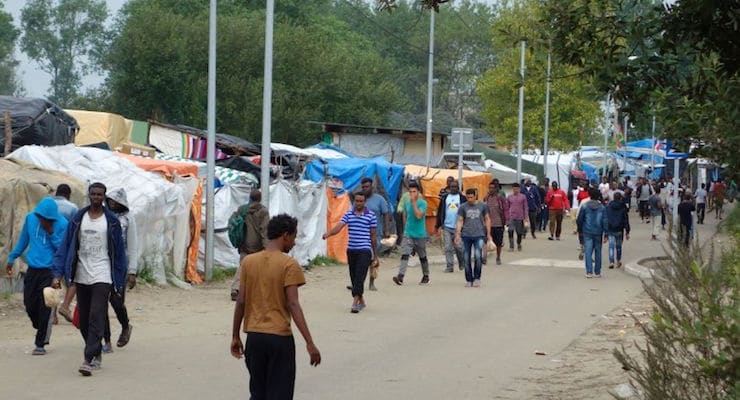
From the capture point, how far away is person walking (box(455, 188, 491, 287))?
64.4 feet

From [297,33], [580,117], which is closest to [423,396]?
[297,33]

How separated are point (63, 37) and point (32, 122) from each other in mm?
67438

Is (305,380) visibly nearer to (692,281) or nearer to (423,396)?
(423,396)

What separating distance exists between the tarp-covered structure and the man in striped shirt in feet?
24.9

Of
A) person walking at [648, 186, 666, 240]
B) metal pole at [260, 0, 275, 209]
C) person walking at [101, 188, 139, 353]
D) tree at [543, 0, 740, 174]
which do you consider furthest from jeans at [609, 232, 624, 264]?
tree at [543, 0, 740, 174]

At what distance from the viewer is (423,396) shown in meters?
9.86

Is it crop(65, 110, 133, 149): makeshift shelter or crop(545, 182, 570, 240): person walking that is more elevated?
crop(65, 110, 133, 149): makeshift shelter

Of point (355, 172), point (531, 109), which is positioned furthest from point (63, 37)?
point (355, 172)

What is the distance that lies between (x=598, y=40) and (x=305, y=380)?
A: 404 cm

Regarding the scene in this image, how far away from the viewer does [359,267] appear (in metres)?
15.8

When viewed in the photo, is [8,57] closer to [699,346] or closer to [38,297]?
[38,297]

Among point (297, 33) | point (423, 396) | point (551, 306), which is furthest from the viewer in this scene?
point (297, 33)

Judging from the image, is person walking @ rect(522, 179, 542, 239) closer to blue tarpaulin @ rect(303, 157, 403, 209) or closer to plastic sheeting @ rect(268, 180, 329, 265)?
blue tarpaulin @ rect(303, 157, 403, 209)

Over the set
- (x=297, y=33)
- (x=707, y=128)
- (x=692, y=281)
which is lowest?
(x=692, y=281)
